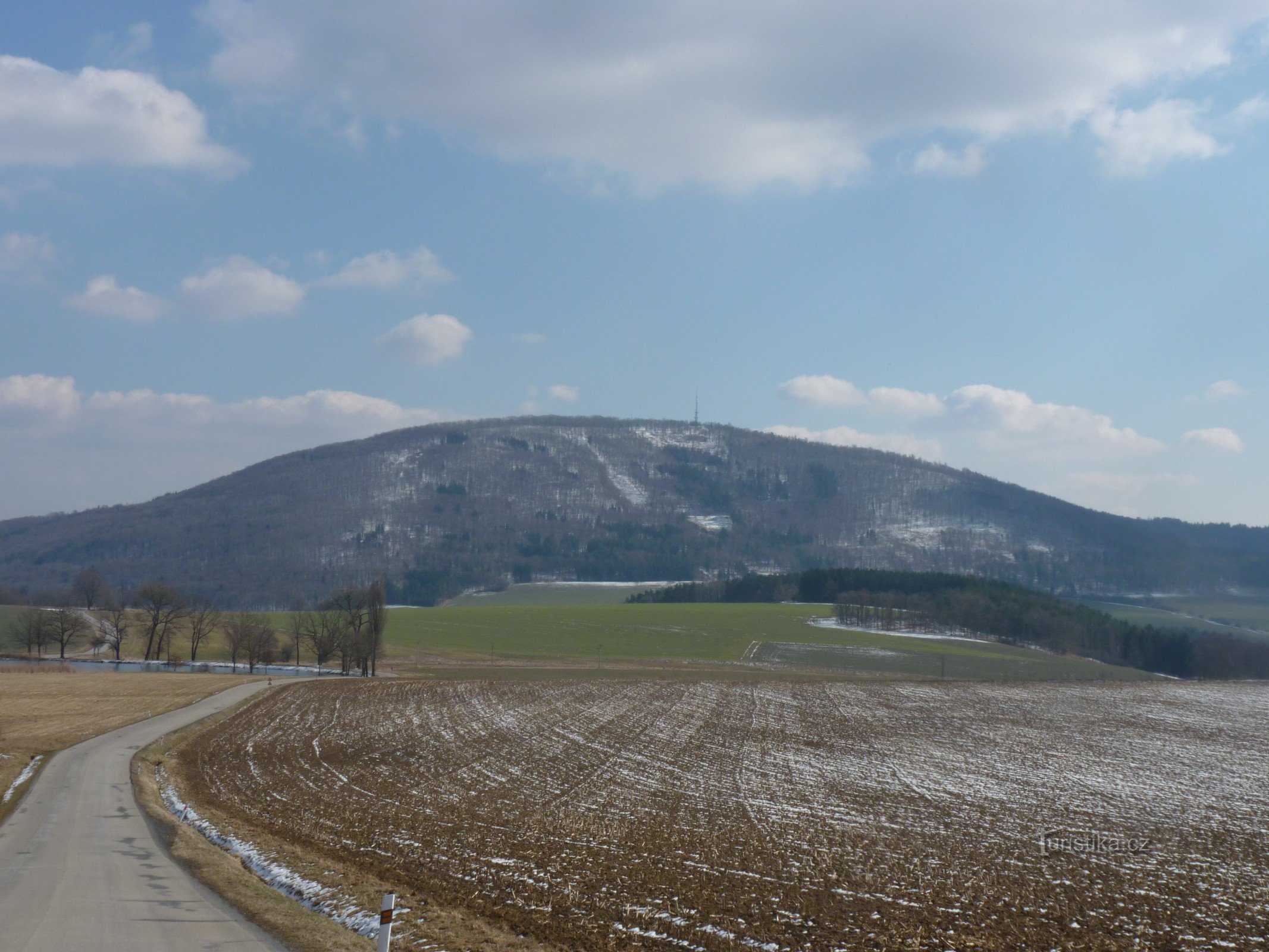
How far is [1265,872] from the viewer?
19141 millimetres

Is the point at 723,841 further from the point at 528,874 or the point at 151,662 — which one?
the point at 151,662

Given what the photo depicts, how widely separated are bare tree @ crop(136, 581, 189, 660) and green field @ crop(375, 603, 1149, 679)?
23.2 m

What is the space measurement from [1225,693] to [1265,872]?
56.8 meters

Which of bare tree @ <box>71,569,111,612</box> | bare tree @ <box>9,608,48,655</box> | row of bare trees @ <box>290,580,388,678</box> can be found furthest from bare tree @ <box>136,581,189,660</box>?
bare tree @ <box>71,569,111,612</box>

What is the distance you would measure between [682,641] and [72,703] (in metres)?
64.3

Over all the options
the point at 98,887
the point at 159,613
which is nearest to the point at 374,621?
the point at 159,613

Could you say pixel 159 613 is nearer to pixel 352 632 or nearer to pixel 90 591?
pixel 352 632

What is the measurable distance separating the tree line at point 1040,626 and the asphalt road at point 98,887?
360 ft

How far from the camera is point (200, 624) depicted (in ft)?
320

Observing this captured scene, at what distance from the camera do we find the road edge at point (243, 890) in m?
12.9

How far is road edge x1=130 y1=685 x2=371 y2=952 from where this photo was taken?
12938 mm

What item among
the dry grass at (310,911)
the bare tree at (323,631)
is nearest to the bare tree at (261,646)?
the bare tree at (323,631)

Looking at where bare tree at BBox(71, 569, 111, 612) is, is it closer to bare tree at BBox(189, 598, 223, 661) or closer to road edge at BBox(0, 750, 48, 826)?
bare tree at BBox(189, 598, 223, 661)

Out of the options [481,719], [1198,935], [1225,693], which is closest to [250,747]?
[481,719]
